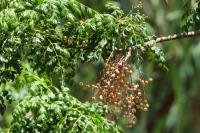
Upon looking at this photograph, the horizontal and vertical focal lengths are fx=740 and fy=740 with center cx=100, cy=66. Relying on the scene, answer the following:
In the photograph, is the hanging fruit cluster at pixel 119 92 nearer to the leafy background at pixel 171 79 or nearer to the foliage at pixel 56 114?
the foliage at pixel 56 114

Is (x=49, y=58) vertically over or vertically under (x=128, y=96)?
over

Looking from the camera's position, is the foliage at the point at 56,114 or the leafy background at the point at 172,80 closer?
the foliage at the point at 56,114

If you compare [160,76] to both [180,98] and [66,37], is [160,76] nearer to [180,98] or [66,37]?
[180,98]

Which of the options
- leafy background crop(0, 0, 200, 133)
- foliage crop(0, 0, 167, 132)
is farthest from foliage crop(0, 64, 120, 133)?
leafy background crop(0, 0, 200, 133)

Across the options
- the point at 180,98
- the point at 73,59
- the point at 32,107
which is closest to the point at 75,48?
the point at 73,59

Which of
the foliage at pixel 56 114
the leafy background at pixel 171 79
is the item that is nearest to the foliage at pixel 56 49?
the foliage at pixel 56 114

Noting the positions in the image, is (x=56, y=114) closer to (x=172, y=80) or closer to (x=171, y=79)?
(x=172, y=80)

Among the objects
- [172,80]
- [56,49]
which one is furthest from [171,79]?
[56,49]
